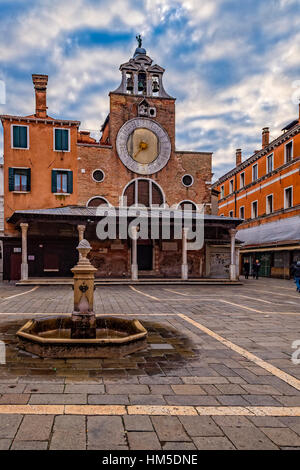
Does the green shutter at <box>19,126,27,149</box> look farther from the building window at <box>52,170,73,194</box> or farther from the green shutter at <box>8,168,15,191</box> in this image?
the building window at <box>52,170,73,194</box>

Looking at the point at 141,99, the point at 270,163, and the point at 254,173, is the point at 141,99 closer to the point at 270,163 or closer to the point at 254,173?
the point at 270,163

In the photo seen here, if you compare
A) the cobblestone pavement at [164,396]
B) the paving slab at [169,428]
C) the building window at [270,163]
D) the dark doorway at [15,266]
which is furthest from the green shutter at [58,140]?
the paving slab at [169,428]

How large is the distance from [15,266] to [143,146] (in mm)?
11744

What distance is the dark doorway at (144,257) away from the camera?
2381 centimetres

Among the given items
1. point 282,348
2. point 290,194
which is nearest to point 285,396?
point 282,348

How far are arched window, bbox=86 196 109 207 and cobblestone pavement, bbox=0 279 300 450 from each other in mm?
16841

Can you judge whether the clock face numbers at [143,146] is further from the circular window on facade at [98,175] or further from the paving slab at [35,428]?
the paving slab at [35,428]

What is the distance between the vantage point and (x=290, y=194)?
25.4 m

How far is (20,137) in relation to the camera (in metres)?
22.3

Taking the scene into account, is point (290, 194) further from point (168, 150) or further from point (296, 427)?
point (296, 427)

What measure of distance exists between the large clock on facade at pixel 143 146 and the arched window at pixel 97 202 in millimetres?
2912

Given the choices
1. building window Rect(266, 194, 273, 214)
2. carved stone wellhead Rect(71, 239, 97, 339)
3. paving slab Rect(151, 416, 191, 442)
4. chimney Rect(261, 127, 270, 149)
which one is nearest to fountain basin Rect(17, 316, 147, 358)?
carved stone wellhead Rect(71, 239, 97, 339)

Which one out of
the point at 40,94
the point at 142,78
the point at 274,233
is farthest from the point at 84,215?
the point at 274,233

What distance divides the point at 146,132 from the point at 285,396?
74.4ft
